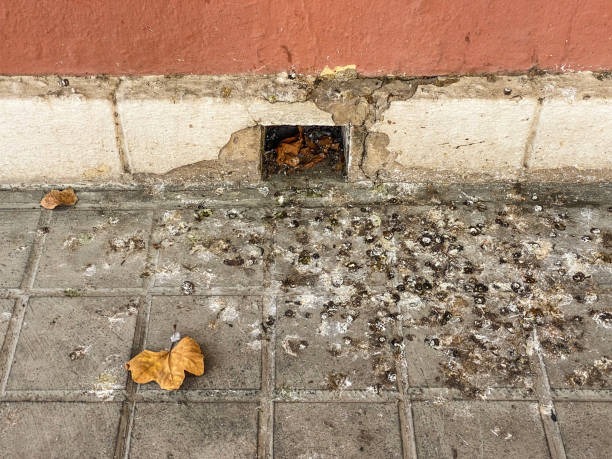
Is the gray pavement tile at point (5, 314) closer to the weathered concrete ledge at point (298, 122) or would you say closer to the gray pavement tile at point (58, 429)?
the gray pavement tile at point (58, 429)

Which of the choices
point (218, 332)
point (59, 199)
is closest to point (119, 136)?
point (59, 199)

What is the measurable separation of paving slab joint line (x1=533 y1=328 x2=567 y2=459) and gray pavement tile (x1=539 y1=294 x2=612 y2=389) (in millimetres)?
23

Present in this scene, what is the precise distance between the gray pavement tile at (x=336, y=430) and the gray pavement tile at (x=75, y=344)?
0.66 metres

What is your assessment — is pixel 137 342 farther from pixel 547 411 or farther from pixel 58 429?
pixel 547 411

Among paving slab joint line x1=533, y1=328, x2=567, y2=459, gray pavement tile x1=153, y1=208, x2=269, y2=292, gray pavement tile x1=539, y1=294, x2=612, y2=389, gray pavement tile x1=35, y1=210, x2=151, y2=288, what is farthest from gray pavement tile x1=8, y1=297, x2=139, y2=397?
gray pavement tile x1=539, y1=294, x2=612, y2=389

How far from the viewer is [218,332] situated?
2.50 m

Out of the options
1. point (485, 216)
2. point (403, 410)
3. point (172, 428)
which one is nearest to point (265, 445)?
point (172, 428)

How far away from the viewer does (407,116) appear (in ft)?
9.38

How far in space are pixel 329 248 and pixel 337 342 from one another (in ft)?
1.67

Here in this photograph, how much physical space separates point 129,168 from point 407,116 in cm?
140

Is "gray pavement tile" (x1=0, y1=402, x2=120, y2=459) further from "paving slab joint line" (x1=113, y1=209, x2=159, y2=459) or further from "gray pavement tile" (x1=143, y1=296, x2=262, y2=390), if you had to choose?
"gray pavement tile" (x1=143, y1=296, x2=262, y2=390)

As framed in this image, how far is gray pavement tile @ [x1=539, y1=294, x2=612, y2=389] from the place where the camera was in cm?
237

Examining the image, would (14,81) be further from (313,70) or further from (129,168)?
(313,70)

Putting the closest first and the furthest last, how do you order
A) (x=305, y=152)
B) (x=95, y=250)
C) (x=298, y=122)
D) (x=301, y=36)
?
(x=301, y=36), (x=95, y=250), (x=298, y=122), (x=305, y=152)
